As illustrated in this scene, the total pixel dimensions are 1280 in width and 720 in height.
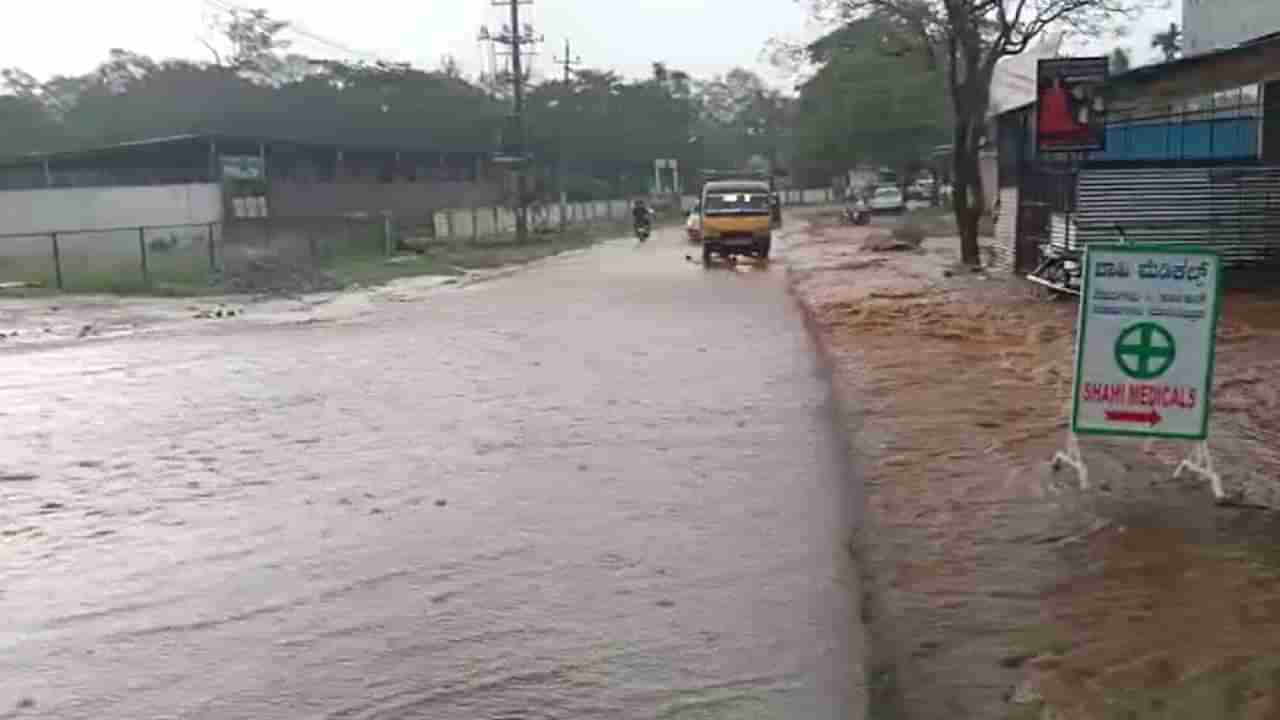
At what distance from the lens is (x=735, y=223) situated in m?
37.8

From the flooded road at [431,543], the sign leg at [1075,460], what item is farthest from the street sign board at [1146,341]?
the flooded road at [431,543]

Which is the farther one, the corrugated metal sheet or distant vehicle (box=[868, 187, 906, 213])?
distant vehicle (box=[868, 187, 906, 213])

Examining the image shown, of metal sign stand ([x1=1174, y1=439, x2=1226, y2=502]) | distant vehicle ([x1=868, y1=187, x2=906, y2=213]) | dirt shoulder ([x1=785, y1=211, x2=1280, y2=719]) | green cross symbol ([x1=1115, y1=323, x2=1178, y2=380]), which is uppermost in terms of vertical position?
green cross symbol ([x1=1115, y1=323, x2=1178, y2=380])

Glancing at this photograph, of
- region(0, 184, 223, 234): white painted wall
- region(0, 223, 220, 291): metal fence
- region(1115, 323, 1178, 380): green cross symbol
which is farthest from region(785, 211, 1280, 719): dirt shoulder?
region(0, 184, 223, 234): white painted wall

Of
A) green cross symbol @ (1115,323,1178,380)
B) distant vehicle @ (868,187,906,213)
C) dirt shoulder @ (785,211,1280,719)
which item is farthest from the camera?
distant vehicle @ (868,187,906,213)

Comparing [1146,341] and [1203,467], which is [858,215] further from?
[1146,341]

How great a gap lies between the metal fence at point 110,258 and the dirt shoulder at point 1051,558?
22.4 meters

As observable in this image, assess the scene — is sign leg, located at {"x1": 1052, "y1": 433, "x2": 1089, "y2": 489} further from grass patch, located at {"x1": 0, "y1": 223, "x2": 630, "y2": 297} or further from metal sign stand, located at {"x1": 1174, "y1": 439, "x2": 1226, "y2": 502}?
grass patch, located at {"x1": 0, "y1": 223, "x2": 630, "y2": 297}

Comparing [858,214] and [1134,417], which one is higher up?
[1134,417]

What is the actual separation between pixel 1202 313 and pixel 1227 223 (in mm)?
14401

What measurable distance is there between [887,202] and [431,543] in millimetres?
62803

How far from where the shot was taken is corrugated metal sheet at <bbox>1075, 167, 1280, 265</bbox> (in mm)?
20453

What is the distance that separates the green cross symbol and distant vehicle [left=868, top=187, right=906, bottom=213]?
60.1m

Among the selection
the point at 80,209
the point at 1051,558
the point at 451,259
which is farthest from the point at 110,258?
the point at 1051,558
